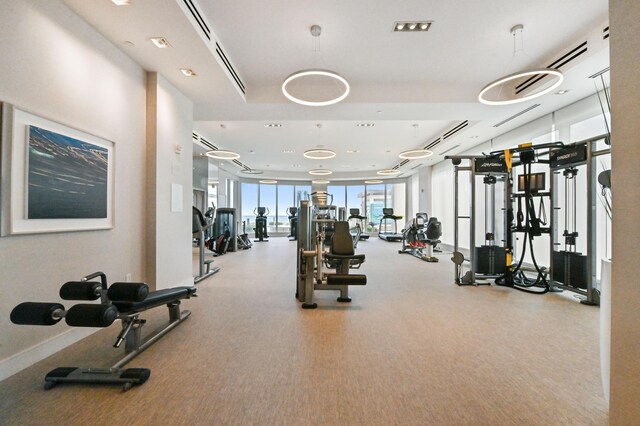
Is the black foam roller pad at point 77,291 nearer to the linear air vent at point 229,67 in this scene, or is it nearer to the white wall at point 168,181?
the white wall at point 168,181

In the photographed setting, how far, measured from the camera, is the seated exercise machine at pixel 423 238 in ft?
24.0

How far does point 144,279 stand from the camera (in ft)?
12.2

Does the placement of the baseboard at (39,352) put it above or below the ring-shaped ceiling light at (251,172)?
below

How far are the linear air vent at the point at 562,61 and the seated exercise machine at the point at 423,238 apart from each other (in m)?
3.64

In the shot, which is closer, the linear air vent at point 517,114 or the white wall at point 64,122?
the white wall at point 64,122

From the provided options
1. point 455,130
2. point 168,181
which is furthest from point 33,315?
point 455,130

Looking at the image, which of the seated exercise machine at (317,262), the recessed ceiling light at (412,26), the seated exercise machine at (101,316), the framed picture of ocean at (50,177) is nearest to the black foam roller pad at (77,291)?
the seated exercise machine at (101,316)

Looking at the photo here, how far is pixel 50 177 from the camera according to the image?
2.44 m

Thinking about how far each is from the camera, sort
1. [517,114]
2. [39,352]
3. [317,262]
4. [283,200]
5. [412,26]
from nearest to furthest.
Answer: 1. [39,352]
2. [412,26]
3. [317,262]
4. [517,114]
5. [283,200]

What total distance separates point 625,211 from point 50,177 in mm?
3982

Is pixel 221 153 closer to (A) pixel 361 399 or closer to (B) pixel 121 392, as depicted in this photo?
(B) pixel 121 392

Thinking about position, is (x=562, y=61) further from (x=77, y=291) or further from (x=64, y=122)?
(x=77, y=291)

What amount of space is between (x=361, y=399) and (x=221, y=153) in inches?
309

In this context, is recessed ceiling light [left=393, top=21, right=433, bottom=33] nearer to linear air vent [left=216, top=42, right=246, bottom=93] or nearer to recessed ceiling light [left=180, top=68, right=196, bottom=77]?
linear air vent [left=216, top=42, right=246, bottom=93]
